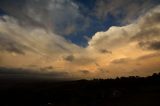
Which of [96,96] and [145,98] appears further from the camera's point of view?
[96,96]

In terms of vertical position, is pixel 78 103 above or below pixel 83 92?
below

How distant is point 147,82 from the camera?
69750 mm

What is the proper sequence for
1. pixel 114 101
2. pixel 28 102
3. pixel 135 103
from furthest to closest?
pixel 28 102
pixel 114 101
pixel 135 103

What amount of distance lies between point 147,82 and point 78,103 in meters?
23.1

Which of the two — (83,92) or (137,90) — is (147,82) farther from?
(83,92)

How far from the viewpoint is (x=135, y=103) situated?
47.5 metres

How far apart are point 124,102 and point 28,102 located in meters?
32.2

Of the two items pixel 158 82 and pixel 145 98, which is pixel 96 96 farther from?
pixel 158 82

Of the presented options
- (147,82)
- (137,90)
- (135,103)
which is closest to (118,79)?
(147,82)

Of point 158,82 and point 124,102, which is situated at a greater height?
point 158,82

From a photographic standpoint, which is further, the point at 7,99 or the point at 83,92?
the point at 7,99

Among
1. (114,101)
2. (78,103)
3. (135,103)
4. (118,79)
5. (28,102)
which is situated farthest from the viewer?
(118,79)

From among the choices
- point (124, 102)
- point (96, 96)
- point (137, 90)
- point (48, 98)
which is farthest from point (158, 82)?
point (48, 98)

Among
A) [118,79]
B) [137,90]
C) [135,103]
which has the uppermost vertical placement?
[118,79]
